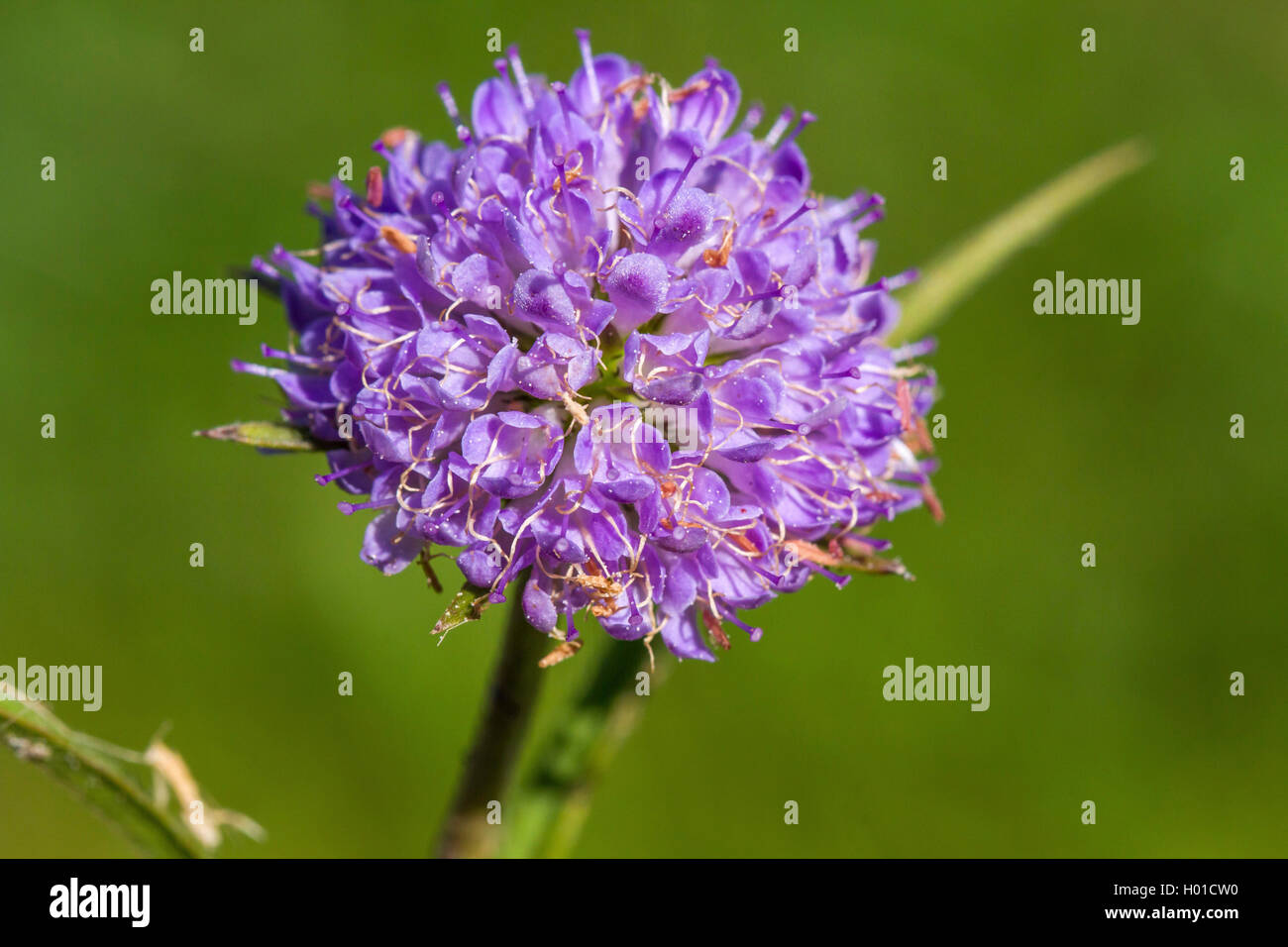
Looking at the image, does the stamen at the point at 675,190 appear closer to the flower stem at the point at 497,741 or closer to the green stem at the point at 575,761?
the flower stem at the point at 497,741

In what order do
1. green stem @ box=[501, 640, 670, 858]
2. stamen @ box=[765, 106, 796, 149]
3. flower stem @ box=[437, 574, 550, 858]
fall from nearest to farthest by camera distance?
1. flower stem @ box=[437, 574, 550, 858]
2. stamen @ box=[765, 106, 796, 149]
3. green stem @ box=[501, 640, 670, 858]

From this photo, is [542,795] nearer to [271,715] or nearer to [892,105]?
[271,715]

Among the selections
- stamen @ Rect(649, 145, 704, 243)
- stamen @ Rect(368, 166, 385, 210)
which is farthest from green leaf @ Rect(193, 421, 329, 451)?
stamen @ Rect(649, 145, 704, 243)

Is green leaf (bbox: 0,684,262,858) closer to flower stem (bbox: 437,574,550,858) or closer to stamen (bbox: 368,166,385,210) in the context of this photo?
flower stem (bbox: 437,574,550,858)

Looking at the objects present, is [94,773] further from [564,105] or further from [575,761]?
[564,105]

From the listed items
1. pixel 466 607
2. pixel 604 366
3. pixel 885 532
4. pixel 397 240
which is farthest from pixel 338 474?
pixel 885 532

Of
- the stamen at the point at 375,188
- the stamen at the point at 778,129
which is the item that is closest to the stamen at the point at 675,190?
the stamen at the point at 778,129
